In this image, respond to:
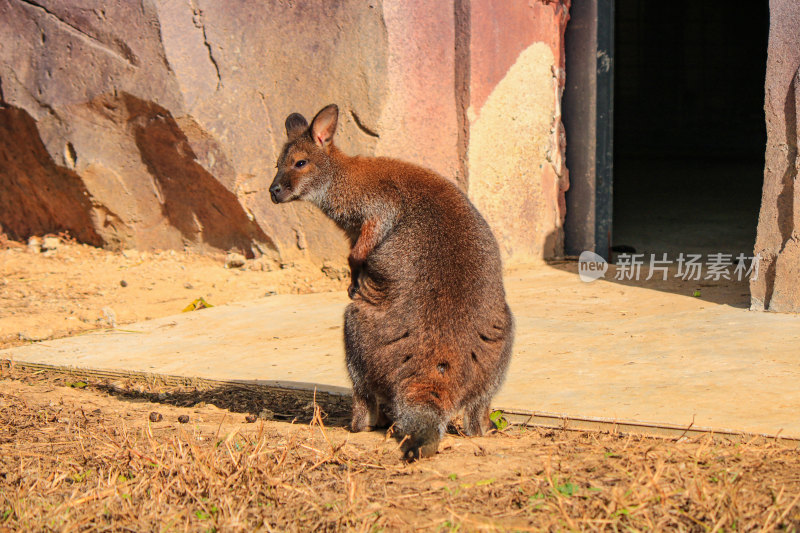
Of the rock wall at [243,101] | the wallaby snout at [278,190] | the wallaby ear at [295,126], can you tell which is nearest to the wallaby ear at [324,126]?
the wallaby ear at [295,126]

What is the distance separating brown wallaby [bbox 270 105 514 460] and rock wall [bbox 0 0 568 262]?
309cm

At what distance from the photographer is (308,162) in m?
3.96

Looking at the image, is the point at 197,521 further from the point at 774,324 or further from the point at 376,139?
the point at 376,139

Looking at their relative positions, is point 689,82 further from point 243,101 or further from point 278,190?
point 278,190

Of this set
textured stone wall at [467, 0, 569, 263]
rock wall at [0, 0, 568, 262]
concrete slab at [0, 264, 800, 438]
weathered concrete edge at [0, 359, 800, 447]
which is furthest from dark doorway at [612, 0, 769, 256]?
weathered concrete edge at [0, 359, 800, 447]

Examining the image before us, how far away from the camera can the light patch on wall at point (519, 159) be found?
23.1ft

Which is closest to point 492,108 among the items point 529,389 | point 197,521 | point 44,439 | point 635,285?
point 635,285

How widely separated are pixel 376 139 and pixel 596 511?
4518mm

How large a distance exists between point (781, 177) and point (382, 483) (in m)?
3.88

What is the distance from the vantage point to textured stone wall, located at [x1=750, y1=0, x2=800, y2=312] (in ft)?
17.8

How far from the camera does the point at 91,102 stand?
7.04m

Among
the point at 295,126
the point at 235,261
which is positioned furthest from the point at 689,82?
the point at 295,126

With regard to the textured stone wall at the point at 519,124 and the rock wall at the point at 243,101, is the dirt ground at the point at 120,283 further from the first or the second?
the textured stone wall at the point at 519,124

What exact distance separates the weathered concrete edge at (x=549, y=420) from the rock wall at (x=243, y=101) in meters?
2.55
